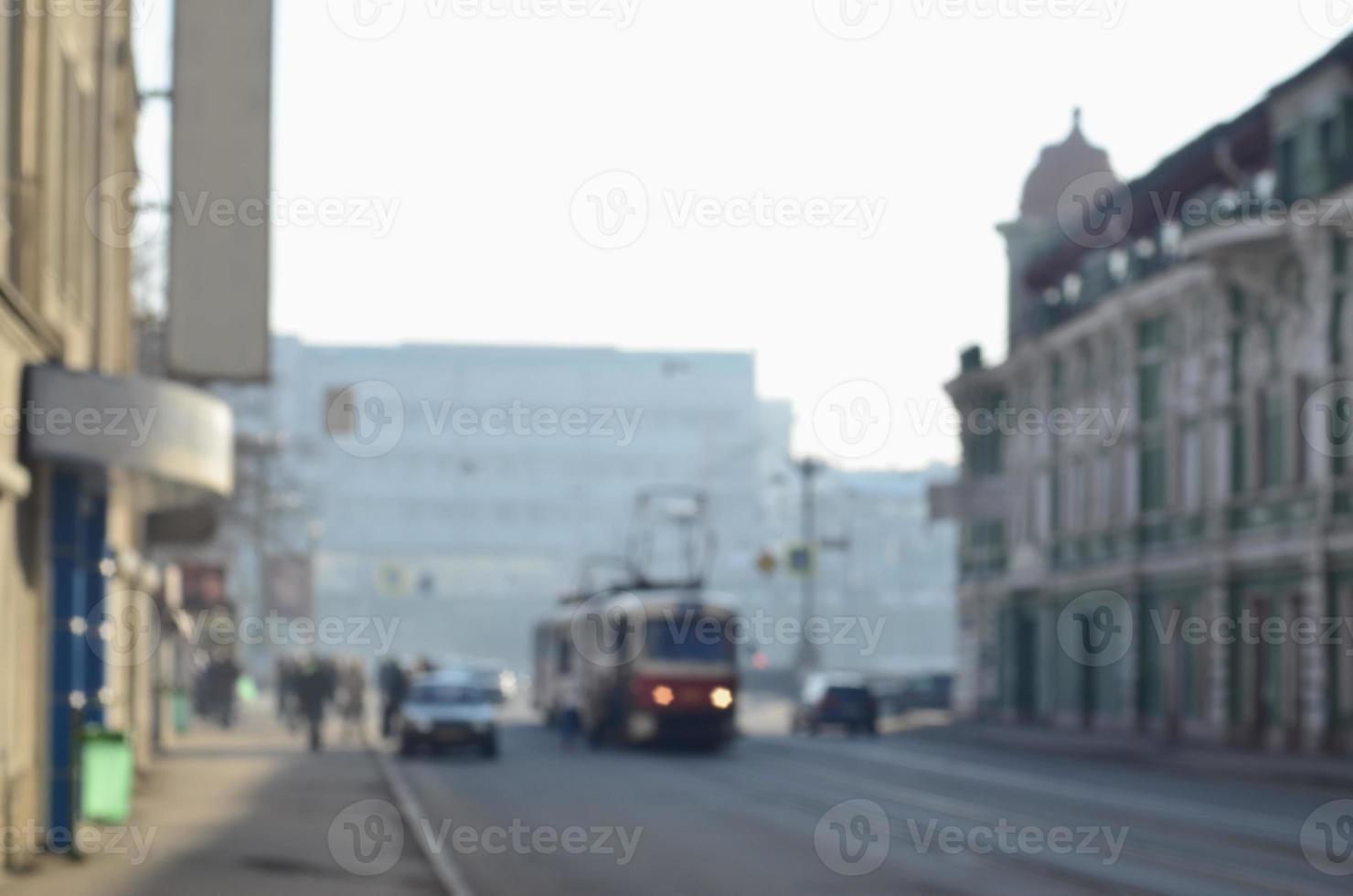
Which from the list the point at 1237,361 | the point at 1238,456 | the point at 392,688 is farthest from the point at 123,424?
the point at 1237,361

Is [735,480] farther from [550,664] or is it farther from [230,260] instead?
[230,260]

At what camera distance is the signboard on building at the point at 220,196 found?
918 inches

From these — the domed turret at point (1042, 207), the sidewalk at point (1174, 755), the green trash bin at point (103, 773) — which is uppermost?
the domed turret at point (1042, 207)

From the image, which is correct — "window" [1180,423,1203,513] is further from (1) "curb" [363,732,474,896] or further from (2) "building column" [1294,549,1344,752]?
(1) "curb" [363,732,474,896]

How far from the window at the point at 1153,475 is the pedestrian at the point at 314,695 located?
1897cm

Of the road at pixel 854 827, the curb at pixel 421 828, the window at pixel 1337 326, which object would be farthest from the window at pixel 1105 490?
the curb at pixel 421 828

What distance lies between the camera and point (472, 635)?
136 metres

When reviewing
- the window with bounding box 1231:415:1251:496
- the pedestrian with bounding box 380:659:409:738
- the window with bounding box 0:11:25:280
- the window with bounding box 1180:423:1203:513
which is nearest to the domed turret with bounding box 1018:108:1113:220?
the window with bounding box 1180:423:1203:513

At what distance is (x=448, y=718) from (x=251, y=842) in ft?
66.2

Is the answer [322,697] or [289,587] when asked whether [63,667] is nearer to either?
[322,697]

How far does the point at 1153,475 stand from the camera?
54.6 m

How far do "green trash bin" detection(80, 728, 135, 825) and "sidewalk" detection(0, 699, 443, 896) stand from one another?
36 centimetres

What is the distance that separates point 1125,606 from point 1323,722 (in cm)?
1187

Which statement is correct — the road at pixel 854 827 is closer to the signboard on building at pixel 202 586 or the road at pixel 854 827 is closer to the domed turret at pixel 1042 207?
the signboard on building at pixel 202 586
